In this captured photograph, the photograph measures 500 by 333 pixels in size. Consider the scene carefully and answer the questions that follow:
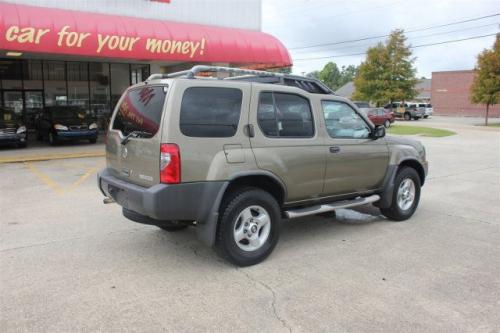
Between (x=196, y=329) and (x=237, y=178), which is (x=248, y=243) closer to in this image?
(x=237, y=178)

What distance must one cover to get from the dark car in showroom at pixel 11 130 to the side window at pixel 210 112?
13.3 metres

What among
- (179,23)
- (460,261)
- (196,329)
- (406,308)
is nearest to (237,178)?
(196,329)

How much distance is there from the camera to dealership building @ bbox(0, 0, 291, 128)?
1348cm

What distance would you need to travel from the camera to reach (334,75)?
153750 mm

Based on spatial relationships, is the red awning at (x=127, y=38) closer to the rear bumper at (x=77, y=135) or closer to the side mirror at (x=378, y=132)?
the rear bumper at (x=77, y=135)

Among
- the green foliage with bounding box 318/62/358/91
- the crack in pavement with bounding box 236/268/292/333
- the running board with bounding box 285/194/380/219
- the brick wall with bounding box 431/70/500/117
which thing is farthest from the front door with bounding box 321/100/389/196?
the green foliage with bounding box 318/62/358/91

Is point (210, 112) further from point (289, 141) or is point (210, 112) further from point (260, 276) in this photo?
point (260, 276)

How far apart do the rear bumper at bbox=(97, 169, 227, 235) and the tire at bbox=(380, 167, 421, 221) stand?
9.91 ft

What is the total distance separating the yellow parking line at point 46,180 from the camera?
28.6 feet

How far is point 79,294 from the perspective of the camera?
13.0ft

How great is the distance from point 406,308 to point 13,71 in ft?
73.1

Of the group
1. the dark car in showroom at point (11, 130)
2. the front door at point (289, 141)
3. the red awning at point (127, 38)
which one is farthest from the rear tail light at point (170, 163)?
the dark car in showroom at point (11, 130)

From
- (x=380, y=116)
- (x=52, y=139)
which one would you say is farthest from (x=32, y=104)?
(x=380, y=116)

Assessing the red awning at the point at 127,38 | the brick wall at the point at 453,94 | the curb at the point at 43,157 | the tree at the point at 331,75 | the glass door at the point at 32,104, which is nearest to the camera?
the curb at the point at 43,157
